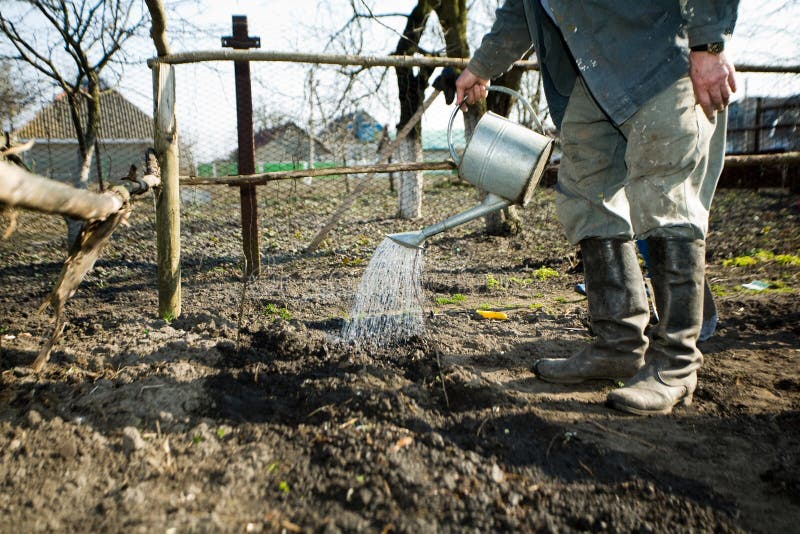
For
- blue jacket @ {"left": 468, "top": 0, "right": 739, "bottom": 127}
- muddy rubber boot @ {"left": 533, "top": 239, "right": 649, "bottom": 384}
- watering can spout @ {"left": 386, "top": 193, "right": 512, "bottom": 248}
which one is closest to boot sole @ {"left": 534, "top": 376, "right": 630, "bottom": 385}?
muddy rubber boot @ {"left": 533, "top": 239, "right": 649, "bottom": 384}

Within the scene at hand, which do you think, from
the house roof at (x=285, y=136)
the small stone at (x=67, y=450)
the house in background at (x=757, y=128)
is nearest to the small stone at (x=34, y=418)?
the small stone at (x=67, y=450)

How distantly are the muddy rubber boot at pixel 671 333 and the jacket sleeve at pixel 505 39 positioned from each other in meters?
0.97

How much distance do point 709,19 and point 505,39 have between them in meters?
0.82

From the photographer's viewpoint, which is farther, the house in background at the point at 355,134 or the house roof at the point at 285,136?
the house in background at the point at 355,134

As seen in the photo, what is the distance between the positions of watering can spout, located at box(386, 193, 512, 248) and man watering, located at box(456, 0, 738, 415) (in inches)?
12.8

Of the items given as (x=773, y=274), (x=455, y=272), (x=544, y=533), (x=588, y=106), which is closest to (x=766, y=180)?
(x=773, y=274)

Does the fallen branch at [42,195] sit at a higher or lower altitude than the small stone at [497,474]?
higher

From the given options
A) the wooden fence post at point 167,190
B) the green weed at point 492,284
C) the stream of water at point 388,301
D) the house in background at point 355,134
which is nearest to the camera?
the stream of water at point 388,301

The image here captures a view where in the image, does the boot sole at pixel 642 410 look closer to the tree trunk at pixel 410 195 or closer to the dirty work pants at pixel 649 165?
the dirty work pants at pixel 649 165

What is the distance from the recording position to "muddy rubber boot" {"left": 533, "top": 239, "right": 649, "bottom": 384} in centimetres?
196

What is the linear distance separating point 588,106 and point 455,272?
228 cm

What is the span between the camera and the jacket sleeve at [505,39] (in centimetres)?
215

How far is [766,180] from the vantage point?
800 centimetres

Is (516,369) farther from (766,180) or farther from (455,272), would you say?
(766,180)
